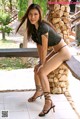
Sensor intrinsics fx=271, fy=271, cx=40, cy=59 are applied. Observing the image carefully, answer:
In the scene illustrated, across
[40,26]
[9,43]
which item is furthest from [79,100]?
[9,43]

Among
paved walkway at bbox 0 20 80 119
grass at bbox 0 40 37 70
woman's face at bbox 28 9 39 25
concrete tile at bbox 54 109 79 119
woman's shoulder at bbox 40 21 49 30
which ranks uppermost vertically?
woman's face at bbox 28 9 39 25

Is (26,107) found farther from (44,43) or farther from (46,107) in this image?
(44,43)

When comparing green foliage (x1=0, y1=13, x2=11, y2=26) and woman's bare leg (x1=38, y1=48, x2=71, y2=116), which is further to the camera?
green foliage (x1=0, y1=13, x2=11, y2=26)

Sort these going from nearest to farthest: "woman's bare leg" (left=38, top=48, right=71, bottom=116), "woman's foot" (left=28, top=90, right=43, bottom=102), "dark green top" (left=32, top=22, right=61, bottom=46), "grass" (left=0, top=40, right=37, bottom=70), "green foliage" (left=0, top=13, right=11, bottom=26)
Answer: "dark green top" (left=32, top=22, right=61, bottom=46)
"woman's bare leg" (left=38, top=48, right=71, bottom=116)
"woman's foot" (left=28, top=90, right=43, bottom=102)
"grass" (left=0, top=40, right=37, bottom=70)
"green foliage" (left=0, top=13, right=11, bottom=26)

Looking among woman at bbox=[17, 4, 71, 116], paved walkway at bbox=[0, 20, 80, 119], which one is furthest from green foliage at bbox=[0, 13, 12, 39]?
woman at bbox=[17, 4, 71, 116]

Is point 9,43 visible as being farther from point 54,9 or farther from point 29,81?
point 54,9

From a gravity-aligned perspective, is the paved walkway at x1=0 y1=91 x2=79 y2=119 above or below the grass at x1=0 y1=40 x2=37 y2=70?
above

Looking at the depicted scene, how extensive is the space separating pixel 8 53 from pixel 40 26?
101 cm

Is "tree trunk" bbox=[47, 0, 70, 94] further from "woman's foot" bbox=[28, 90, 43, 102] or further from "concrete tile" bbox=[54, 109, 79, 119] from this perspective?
"concrete tile" bbox=[54, 109, 79, 119]

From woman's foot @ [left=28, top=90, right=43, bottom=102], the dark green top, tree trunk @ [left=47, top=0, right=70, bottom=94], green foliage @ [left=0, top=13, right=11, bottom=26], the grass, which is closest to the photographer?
the dark green top

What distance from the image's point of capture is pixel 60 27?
3934 millimetres

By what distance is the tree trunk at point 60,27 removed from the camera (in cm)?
389

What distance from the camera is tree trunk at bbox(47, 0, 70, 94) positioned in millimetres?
3887

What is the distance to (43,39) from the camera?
3059mm
